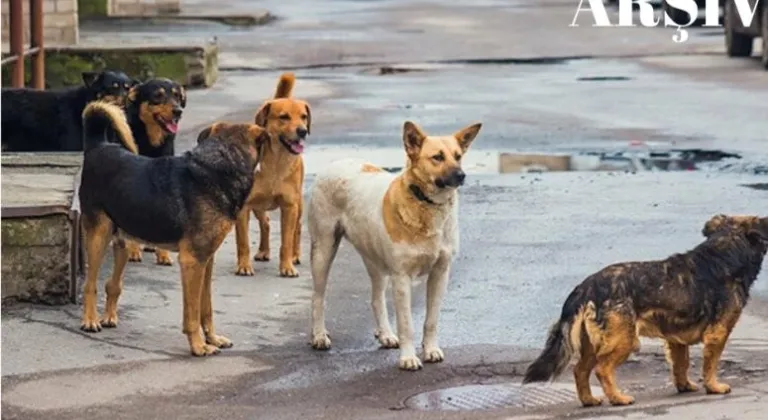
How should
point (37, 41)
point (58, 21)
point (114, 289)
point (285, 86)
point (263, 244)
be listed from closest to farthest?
point (114, 289)
point (285, 86)
point (263, 244)
point (37, 41)
point (58, 21)

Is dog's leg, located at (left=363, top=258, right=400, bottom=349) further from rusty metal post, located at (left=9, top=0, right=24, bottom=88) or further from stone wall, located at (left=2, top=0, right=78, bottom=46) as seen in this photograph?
stone wall, located at (left=2, top=0, right=78, bottom=46)

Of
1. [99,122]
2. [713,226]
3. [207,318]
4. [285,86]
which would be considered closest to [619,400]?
[713,226]

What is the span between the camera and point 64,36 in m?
25.4

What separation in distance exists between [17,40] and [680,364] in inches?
385

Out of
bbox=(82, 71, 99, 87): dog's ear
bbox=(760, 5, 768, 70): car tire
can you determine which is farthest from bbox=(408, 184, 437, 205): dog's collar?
bbox=(760, 5, 768, 70): car tire

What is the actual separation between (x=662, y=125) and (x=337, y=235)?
376 inches

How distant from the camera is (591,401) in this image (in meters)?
8.22

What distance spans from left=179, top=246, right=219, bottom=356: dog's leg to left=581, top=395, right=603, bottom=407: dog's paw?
2.13 m

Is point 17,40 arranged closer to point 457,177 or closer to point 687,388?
point 457,177

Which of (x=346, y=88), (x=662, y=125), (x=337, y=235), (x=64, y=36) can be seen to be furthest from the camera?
(x=64, y=36)

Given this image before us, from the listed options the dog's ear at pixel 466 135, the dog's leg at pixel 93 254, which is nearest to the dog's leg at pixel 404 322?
the dog's ear at pixel 466 135

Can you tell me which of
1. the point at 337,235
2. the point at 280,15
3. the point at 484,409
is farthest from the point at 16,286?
the point at 280,15

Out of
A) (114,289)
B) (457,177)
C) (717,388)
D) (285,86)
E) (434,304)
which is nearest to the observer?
(717,388)

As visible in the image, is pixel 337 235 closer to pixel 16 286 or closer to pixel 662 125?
pixel 16 286
